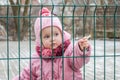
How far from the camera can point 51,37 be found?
4445 millimetres

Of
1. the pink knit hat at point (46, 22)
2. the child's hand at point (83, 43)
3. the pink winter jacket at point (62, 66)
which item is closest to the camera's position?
the child's hand at point (83, 43)

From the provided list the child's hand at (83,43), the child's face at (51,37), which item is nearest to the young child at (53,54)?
the child's face at (51,37)

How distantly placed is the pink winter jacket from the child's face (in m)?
0.13

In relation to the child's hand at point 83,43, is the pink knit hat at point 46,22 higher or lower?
higher

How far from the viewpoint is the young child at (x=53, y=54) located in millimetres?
4410

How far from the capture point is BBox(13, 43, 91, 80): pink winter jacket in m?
4.36

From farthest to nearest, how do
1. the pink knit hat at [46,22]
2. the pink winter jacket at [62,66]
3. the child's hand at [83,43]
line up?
the pink knit hat at [46,22]
the pink winter jacket at [62,66]
the child's hand at [83,43]

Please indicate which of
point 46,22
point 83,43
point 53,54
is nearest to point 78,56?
point 83,43

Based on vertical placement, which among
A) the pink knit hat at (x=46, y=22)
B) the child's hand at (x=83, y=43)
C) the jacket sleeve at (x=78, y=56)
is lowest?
the jacket sleeve at (x=78, y=56)

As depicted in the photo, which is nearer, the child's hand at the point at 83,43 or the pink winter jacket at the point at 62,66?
the child's hand at the point at 83,43

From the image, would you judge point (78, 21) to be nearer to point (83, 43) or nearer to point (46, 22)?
point (46, 22)

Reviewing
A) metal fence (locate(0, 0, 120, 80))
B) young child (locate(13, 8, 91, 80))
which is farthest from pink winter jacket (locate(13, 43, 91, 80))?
metal fence (locate(0, 0, 120, 80))

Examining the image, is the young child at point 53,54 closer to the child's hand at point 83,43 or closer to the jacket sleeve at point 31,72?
the jacket sleeve at point 31,72

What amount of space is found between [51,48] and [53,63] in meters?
0.15
